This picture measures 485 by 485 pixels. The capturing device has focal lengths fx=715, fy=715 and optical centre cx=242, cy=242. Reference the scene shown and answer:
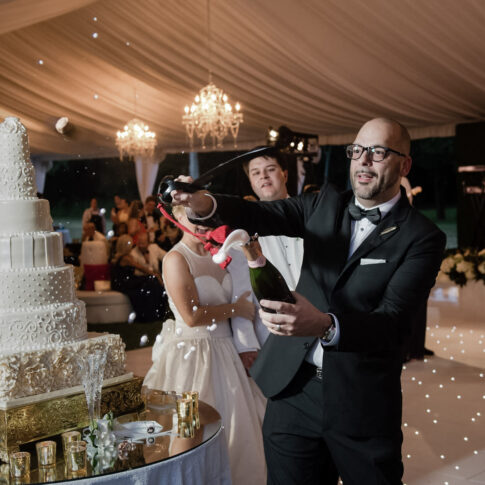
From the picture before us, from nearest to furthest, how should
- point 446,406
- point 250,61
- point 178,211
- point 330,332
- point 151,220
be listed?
point 330,332
point 178,211
point 446,406
point 151,220
point 250,61

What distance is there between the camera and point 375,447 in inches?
84.4

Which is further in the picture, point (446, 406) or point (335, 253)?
point (446, 406)

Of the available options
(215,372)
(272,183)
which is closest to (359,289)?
(272,183)

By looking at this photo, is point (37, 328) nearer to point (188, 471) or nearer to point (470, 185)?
point (188, 471)

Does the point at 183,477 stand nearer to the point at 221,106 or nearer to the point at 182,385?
the point at 182,385

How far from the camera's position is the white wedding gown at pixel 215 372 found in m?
3.21

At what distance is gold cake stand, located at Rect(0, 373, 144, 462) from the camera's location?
6.66ft

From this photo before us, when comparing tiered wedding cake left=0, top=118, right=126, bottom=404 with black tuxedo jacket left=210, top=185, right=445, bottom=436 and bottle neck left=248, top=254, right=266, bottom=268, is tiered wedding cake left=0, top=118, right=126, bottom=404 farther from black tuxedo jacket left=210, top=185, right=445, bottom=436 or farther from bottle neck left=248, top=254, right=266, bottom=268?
bottle neck left=248, top=254, right=266, bottom=268

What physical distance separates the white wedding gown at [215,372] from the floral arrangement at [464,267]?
5928 millimetres

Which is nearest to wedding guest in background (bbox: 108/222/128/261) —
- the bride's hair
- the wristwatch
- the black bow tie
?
the bride's hair

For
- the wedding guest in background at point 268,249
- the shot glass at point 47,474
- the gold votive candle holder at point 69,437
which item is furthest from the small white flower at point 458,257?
the shot glass at point 47,474

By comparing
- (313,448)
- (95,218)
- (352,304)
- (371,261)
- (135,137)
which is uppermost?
(135,137)

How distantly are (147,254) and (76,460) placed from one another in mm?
6853

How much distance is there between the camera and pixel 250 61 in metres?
9.54
